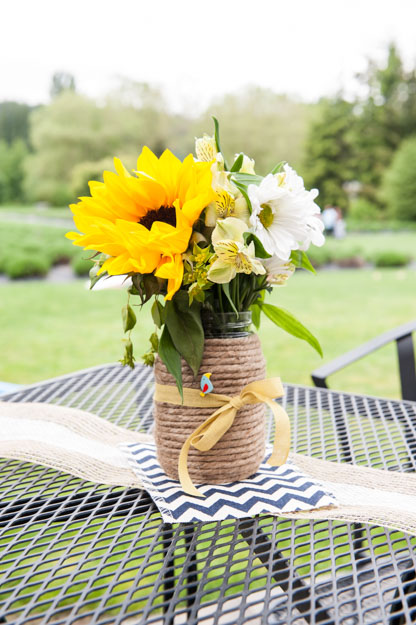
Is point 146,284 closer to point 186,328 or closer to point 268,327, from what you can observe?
point 186,328

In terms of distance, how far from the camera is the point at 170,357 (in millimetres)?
755

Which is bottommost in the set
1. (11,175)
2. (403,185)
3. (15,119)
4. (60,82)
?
(403,185)

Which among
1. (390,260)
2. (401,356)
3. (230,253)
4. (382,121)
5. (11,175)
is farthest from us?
(382,121)

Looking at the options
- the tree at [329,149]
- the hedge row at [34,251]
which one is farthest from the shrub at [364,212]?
the hedge row at [34,251]

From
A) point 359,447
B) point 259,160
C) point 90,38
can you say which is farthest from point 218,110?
point 359,447

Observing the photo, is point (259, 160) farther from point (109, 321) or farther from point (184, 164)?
point (184, 164)

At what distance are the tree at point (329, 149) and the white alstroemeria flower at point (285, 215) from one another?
73.9 feet

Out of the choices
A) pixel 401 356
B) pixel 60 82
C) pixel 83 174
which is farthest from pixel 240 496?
pixel 60 82

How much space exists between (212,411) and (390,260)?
33.7ft

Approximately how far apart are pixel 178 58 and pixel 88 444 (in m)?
16.1

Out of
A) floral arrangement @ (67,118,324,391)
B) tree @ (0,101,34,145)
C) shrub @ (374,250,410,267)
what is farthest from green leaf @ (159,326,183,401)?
tree @ (0,101,34,145)

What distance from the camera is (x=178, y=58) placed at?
15.5 meters

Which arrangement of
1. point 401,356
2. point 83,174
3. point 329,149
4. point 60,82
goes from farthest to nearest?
point 329,149, point 60,82, point 83,174, point 401,356

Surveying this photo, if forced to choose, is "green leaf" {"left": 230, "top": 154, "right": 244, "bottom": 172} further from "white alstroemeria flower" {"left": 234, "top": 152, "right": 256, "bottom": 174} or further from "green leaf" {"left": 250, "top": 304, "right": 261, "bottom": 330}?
"green leaf" {"left": 250, "top": 304, "right": 261, "bottom": 330}
